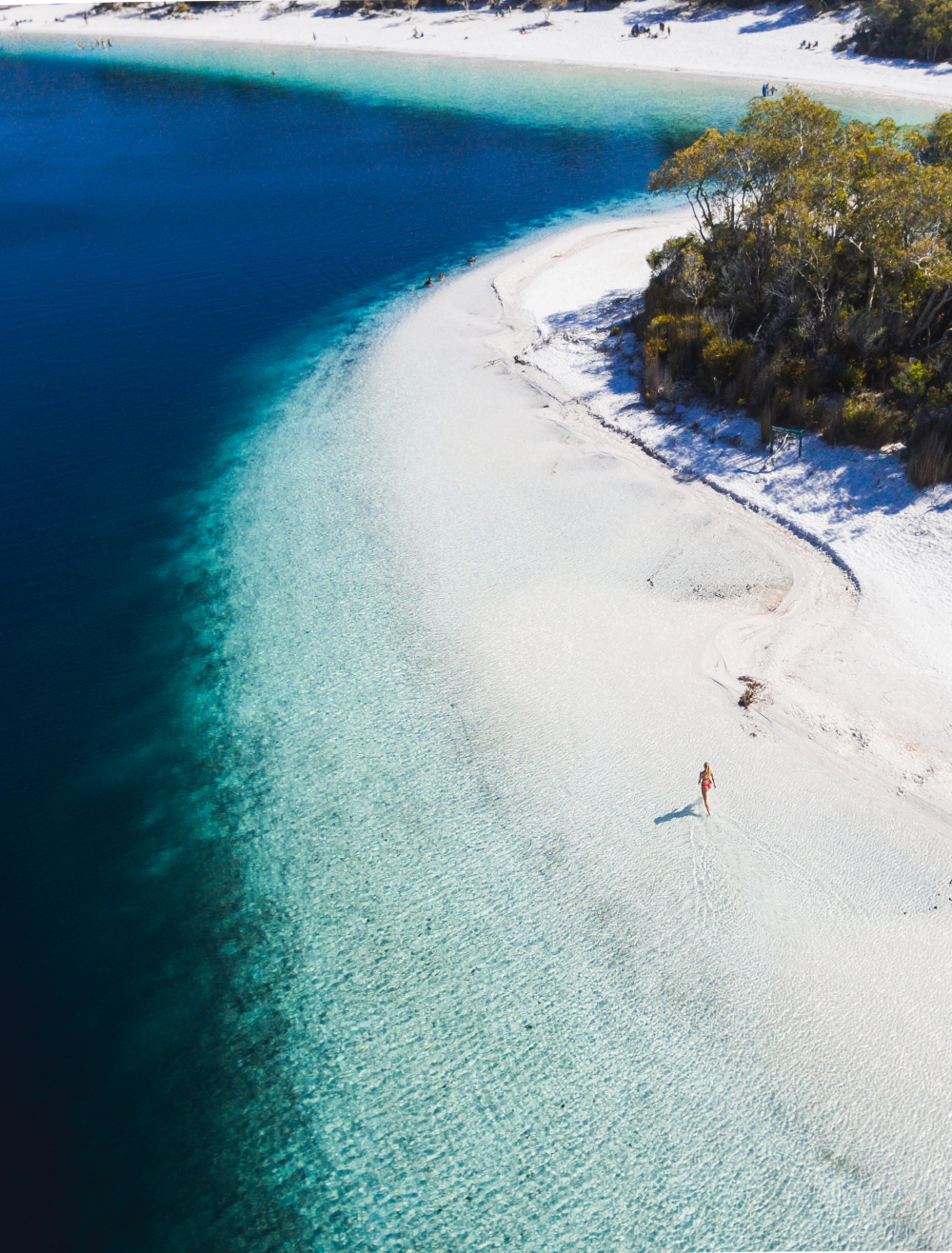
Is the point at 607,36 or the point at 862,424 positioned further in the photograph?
the point at 607,36

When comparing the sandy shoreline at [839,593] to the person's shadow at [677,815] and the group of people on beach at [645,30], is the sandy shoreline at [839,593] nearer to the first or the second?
the person's shadow at [677,815]

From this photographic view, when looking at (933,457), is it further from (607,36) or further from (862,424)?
(607,36)

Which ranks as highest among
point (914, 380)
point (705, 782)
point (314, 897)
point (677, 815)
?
point (914, 380)

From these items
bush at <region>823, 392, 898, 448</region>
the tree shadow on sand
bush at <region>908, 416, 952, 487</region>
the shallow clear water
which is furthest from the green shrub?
the tree shadow on sand

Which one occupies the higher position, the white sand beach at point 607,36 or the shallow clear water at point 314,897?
the white sand beach at point 607,36

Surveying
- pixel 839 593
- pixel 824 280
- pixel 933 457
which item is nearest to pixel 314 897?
pixel 839 593

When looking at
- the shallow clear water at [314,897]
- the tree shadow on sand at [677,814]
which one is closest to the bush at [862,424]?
the shallow clear water at [314,897]

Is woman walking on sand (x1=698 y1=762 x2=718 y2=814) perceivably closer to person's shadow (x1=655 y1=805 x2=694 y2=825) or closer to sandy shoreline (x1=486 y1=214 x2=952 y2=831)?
person's shadow (x1=655 y1=805 x2=694 y2=825)

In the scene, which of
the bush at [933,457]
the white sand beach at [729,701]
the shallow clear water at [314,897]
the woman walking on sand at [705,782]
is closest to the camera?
the shallow clear water at [314,897]
